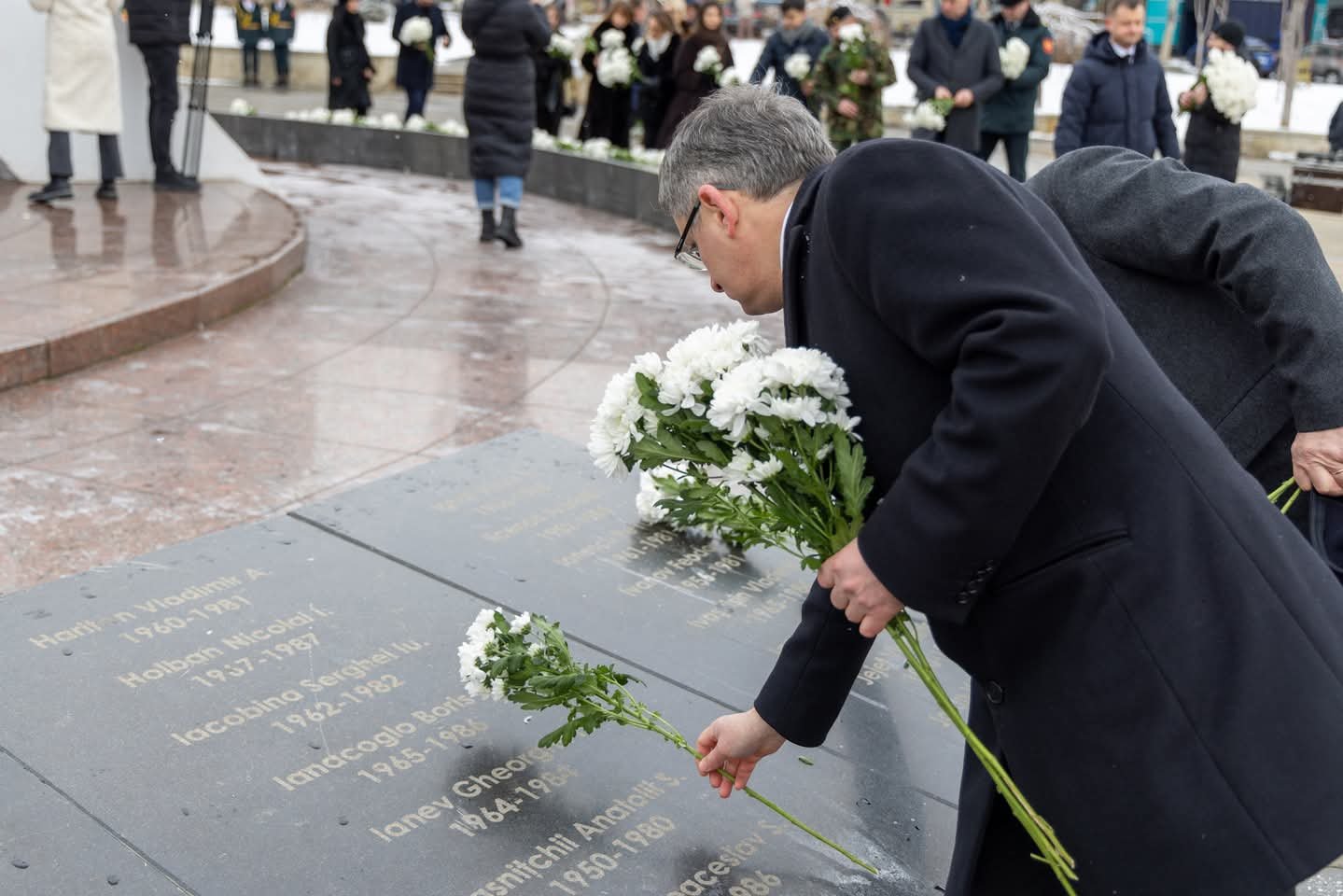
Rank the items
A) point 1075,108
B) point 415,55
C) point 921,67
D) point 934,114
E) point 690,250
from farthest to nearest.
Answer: point 415,55 → point 921,67 → point 934,114 → point 1075,108 → point 690,250

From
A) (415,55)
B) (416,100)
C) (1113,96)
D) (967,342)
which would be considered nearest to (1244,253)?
(967,342)

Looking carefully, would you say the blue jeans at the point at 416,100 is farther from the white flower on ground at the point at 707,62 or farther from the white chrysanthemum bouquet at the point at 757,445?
the white chrysanthemum bouquet at the point at 757,445

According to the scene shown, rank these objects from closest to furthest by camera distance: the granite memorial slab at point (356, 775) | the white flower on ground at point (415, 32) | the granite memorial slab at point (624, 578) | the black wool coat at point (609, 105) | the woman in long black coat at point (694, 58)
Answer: the granite memorial slab at point (356, 775), the granite memorial slab at point (624, 578), the woman in long black coat at point (694, 58), the black wool coat at point (609, 105), the white flower on ground at point (415, 32)

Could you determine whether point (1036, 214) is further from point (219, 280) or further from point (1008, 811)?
point (219, 280)

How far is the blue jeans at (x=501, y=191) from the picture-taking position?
9.45 metres

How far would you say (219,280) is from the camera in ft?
22.9

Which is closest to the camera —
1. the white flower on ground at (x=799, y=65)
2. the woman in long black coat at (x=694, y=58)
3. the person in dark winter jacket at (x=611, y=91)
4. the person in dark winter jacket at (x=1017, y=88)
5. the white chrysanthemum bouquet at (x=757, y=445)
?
the white chrysanthemum bouquet at (x=757, y=445)

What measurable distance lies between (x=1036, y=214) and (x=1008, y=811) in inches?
37.5

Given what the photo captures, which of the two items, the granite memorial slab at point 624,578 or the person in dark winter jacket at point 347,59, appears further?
the person in dark winter jacket at point 347,59

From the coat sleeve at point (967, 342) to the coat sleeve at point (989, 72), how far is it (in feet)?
27.4

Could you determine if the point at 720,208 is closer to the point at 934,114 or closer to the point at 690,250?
the point at 690,250

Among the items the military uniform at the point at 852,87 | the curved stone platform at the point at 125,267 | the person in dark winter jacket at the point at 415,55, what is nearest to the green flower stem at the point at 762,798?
the curved stone platform at the point at 125,267

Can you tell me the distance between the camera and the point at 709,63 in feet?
38.2

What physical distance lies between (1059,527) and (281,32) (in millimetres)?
25818
